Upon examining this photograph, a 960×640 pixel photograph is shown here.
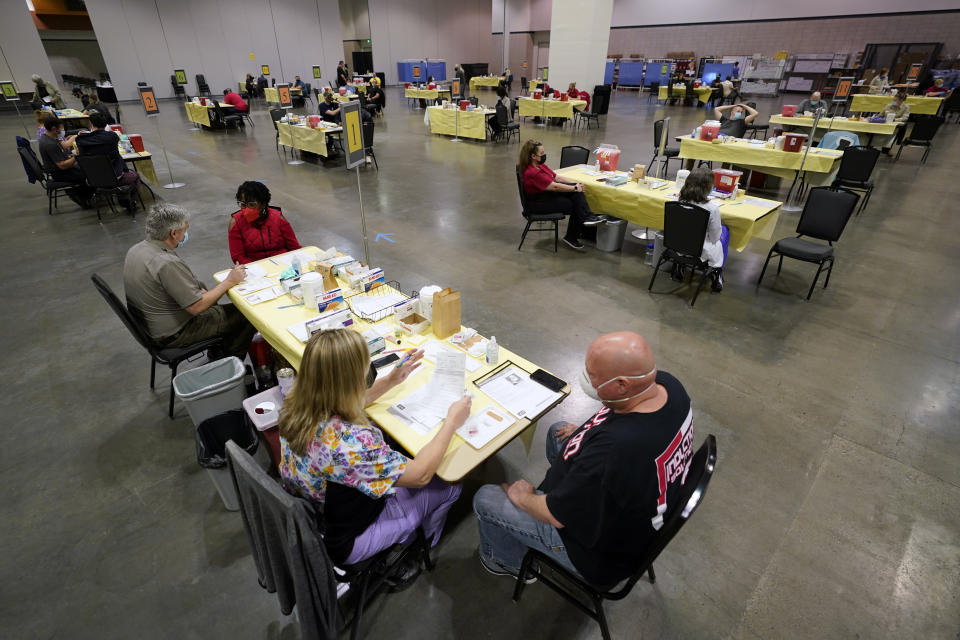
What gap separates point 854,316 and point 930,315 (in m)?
0.74

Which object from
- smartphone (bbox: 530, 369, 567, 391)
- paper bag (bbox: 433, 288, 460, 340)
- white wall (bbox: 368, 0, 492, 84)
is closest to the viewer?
smartphone (bbox: 530, 369, 567, 391)

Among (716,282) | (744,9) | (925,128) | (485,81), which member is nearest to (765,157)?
(716,282)

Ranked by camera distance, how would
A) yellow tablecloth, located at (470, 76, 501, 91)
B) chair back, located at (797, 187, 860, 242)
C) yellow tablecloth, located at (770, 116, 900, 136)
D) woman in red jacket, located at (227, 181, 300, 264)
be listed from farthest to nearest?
1. yellow tablecloth, located at (470, 76, 501, 91)
2. yellow tablecloth, located at (770, 116, 900, 136)
3. chair back, located at (797, 187, 860, 242)
4. woman in red jacket, located at (227, 181, 300, 264)

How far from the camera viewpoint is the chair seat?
4.22 m

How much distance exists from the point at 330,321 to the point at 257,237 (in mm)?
1529

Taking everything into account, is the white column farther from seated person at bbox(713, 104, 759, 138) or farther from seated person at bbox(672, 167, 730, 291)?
seated person at bbox(672, 167, 730, 291)

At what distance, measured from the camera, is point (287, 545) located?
56.1 inches

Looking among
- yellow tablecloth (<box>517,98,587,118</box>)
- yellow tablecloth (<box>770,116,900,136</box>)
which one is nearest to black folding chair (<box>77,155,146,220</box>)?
yellow tablecloth (<box>517,98,587,118</box>)

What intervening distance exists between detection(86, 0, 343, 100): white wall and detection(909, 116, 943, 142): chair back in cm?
2287

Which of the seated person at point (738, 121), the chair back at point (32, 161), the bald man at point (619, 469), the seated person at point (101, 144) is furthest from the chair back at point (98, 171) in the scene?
the seated person at point (738, 121)

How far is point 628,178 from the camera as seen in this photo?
536cm

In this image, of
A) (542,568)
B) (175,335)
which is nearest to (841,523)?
(542,568)

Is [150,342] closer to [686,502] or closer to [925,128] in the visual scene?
[686,502]

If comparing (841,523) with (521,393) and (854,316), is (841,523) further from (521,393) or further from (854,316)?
(854,316)
